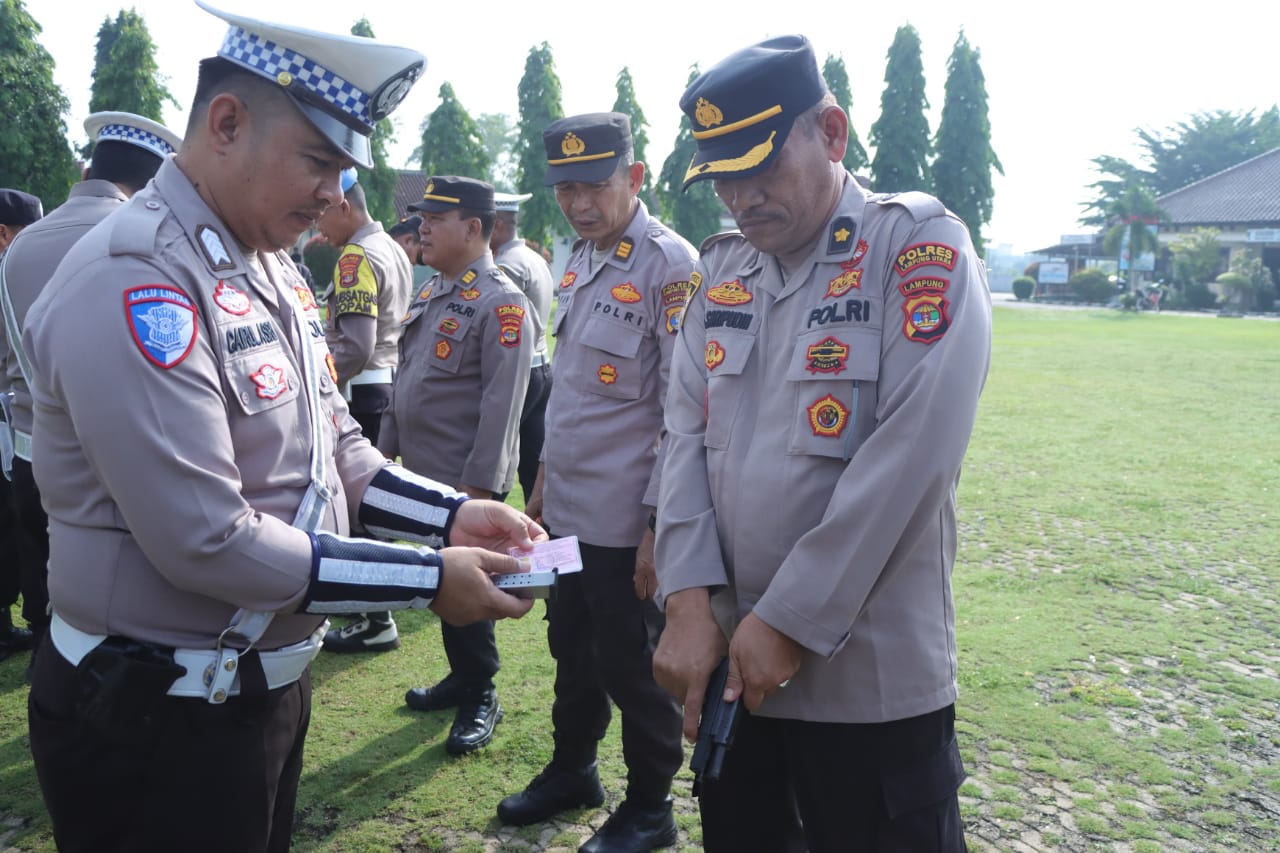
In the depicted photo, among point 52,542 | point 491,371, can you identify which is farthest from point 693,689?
point 491,371

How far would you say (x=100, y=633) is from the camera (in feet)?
5.76

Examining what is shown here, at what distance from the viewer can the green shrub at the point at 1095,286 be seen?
4784 cm

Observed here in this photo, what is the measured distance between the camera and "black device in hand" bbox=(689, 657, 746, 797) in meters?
1.96

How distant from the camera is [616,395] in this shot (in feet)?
11.4

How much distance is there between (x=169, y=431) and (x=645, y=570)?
6.15ft

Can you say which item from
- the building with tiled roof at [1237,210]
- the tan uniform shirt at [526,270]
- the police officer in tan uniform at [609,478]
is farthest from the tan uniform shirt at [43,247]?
the building with tiled roof at [1237,210]

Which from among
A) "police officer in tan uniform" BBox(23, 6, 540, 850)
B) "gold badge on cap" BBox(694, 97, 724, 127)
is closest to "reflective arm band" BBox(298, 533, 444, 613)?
"police officer in tan uniform" BBox(23, 6, 540, 850)

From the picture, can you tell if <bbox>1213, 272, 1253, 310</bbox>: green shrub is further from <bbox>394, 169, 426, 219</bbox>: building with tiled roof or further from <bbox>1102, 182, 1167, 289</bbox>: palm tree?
<bbox>394, 169, 426, 219</bbox>: building with tiled roof

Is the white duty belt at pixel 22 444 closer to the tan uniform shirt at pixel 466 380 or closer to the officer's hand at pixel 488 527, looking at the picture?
the tan uniform shirt at pixel 466 380

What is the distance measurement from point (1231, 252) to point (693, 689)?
59493mm

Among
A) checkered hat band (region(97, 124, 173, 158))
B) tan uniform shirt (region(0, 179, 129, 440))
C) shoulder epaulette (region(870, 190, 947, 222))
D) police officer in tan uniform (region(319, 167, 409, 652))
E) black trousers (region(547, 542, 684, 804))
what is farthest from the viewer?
police officer in tan uniform (region(319, 167, 409, 652))

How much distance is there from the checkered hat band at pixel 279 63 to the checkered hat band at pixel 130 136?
2825 millimetres

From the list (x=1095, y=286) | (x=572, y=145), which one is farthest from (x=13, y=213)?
(x=1095, y=286)

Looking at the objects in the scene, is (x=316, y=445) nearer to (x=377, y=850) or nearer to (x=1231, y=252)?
(x=377, y=850)
